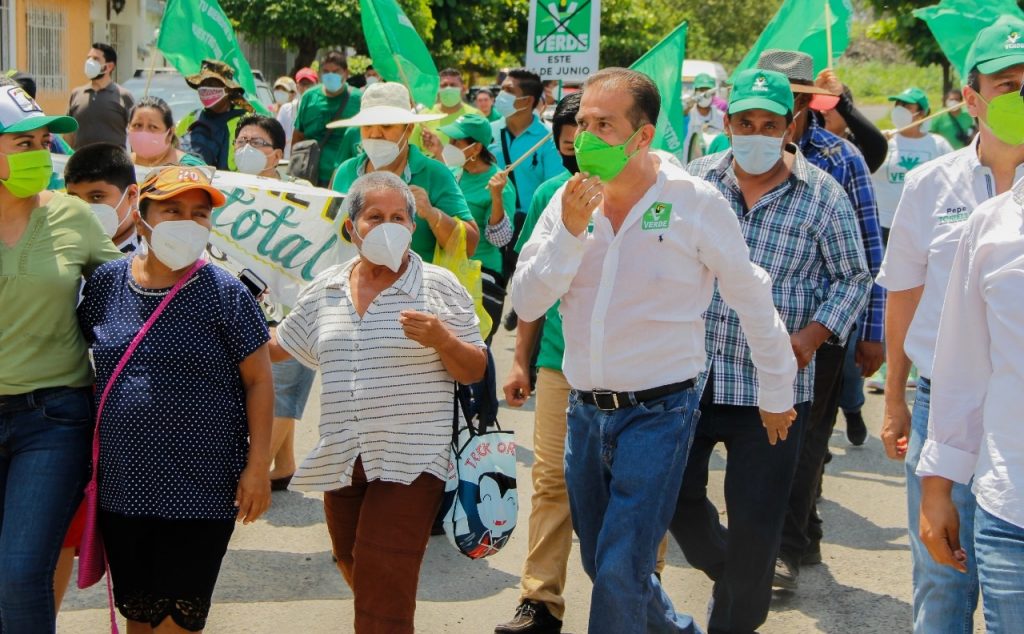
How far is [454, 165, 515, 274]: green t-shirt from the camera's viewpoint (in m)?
7.77

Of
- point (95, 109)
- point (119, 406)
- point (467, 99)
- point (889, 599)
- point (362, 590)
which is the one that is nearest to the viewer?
point (119, 406)

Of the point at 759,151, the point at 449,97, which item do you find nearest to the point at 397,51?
the point at 759,151

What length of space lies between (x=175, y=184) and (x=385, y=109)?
2.21 metres

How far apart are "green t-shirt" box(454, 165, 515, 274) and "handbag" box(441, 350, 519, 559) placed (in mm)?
2999

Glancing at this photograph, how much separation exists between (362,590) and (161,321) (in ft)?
3.62

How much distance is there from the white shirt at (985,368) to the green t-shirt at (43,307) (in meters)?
2.56

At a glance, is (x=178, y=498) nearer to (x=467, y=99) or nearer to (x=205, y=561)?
(x=205, y=561)

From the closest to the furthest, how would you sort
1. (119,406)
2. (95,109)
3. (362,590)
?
1. (119,406)
2. (362,590)
3. (95,109)

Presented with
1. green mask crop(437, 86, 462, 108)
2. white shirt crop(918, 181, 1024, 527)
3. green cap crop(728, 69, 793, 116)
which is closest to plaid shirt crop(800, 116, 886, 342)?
green cap crop(728, 69, 793, 116)

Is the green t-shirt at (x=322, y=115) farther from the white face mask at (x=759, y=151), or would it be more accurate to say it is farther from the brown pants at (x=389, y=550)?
the brown pants at (x=389, y=550)

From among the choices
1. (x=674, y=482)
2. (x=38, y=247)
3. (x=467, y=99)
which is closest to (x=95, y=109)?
(x=38, y=247)

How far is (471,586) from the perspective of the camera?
237 inches

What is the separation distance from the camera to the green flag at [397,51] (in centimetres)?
853

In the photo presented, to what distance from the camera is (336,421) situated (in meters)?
Answer: 4.64
